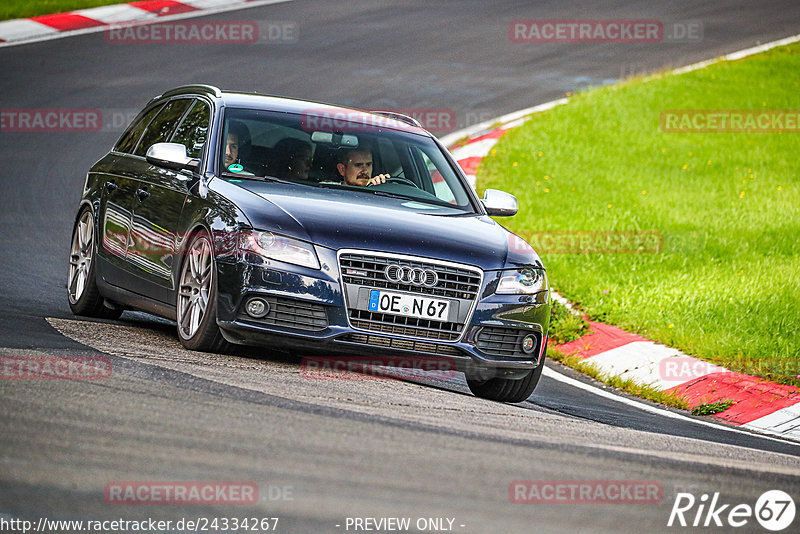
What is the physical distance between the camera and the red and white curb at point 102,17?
2148cm

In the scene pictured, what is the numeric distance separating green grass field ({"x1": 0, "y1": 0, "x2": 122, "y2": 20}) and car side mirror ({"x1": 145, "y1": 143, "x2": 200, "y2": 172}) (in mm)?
15706

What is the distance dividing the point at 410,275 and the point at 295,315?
675mm

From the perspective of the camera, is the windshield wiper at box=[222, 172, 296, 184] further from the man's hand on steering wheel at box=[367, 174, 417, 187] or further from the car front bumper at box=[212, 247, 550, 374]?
the car front bumper at box=[212, 247, 550, 374]

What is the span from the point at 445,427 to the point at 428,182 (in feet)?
11.0

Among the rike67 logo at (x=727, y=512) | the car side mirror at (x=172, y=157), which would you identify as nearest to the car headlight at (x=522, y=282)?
the car side mirror at (x=172, y=157)

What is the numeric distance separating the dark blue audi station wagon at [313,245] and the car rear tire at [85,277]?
0.07 feet

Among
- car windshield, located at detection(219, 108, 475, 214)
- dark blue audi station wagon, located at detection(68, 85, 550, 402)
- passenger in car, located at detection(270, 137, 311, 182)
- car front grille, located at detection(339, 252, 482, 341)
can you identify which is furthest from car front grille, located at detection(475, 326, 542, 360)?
passenger in car, located at detection(270, 137, 311, 182)

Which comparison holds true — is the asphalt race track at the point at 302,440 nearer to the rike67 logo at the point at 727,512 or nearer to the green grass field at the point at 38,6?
the rike67 logo at the point at 727,512

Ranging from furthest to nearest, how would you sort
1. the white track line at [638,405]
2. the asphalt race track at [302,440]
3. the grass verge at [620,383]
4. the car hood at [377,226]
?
the grass verge at [620,383] → the white track line at [638,405] → the car hood at [377,226] → the asphalt race track at [302,440]

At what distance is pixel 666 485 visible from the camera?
4.93 m

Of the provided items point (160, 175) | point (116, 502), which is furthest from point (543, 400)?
point (116, 502)

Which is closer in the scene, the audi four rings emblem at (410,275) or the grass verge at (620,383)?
the audi four rings emblem at (410,275)

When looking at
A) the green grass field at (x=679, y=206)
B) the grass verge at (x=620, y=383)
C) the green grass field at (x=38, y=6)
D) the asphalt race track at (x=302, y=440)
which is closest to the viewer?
the asphalt race track at (x=302, y=440)

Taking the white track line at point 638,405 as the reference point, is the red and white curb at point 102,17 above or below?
above
